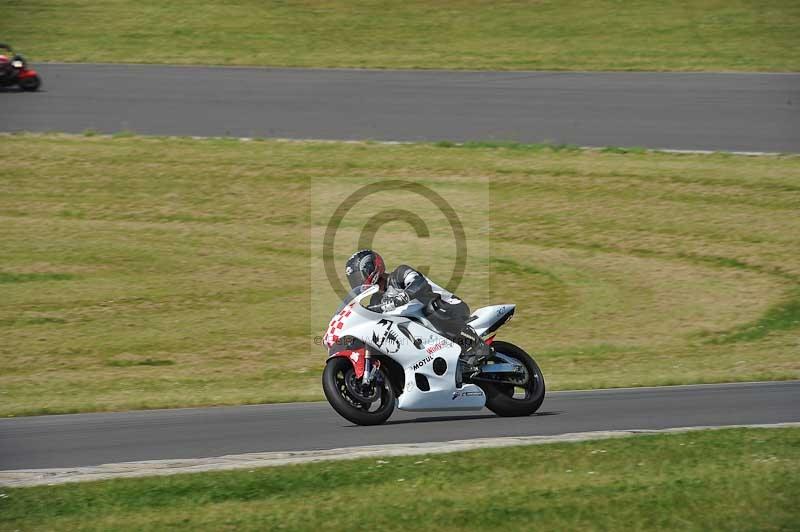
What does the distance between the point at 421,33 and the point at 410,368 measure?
29.7 m

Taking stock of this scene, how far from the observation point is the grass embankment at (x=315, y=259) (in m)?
16.0

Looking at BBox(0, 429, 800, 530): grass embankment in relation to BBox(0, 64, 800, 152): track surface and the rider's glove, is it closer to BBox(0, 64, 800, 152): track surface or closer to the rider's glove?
the rider's glove

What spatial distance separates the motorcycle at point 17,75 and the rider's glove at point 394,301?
23380 millimetres

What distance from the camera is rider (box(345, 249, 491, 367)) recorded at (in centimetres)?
1136

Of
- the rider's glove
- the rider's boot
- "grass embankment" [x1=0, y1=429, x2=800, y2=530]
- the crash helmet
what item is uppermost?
the crash helmet

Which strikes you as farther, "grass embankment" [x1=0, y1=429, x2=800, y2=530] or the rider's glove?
the rider's glove

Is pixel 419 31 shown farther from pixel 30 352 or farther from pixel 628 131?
pixel 30 352

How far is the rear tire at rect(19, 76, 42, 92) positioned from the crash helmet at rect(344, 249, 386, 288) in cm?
2316

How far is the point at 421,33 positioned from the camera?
39.8 meters

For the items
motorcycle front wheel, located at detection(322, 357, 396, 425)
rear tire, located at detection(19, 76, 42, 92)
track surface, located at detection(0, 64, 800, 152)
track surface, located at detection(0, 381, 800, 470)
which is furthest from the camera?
rear tire, located at detection(19, 76, 42, 92)

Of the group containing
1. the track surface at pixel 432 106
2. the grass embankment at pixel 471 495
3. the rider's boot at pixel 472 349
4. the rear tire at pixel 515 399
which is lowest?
the grass embankment at pixel 471 495

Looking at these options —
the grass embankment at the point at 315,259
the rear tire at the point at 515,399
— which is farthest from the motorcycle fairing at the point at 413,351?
the grass embankment at the point at 315,259

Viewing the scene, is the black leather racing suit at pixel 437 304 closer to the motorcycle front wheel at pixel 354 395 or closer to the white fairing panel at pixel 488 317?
the white fairing panel at pixel 488 317

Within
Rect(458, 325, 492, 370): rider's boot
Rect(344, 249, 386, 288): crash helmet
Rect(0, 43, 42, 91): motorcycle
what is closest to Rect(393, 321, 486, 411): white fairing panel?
Rect(458, 325, 492, 370): rider's boot
